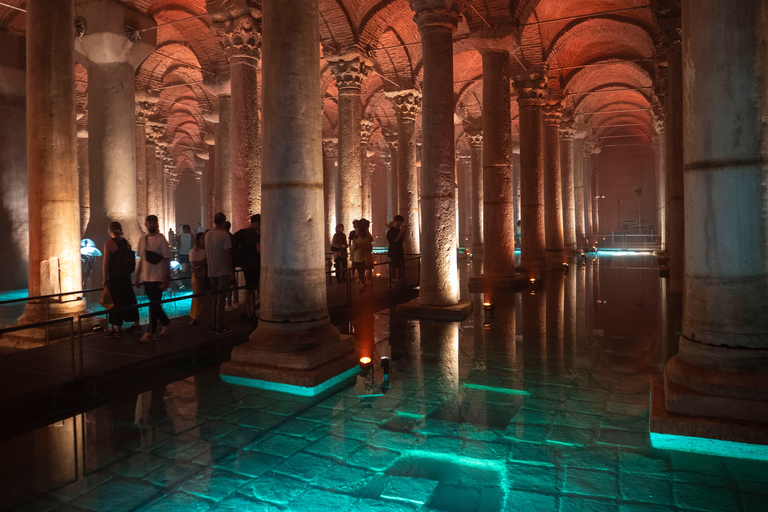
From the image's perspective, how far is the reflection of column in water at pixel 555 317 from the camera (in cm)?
642

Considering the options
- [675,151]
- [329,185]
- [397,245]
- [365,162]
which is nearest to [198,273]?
[397,245]

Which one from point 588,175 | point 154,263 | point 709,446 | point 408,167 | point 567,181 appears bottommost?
point 709,446

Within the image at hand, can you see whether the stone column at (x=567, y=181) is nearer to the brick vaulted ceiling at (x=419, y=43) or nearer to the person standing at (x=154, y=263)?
the brick vaulted ceiling at (x=419, y=43)

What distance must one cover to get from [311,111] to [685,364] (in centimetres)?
411

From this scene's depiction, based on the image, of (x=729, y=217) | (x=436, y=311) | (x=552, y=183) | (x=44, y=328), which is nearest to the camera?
(x=729, y=217)

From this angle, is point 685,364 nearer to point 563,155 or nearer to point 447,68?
point 447,68

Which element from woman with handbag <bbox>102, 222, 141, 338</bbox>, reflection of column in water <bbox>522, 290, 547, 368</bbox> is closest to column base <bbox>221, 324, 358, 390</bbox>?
reflection of column in water <bbox>522, 290, 547, 368</bbox>

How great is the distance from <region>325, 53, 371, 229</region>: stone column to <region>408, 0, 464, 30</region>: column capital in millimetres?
5877

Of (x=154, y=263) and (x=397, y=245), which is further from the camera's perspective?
(x=397, y=245)

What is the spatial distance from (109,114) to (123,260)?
17.5 ft

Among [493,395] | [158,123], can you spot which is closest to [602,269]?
[493,395]

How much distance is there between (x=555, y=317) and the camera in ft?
28.9

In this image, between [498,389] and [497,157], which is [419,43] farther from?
[498,389]

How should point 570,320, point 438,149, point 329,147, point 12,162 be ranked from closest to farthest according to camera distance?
point 570,320, point 438,149, point 12,162, point 329,147
